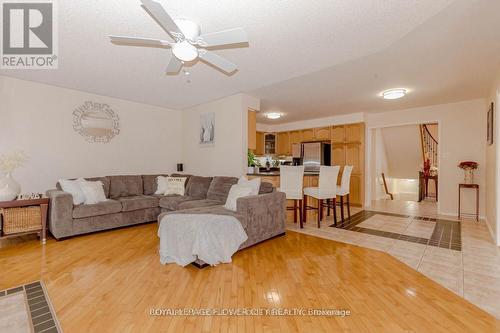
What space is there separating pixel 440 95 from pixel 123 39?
5451 millimetres

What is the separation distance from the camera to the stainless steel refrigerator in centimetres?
652

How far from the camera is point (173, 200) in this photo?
4.21 meters

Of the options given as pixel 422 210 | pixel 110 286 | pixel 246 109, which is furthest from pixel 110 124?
pixel 422 210

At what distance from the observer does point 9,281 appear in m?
2.25

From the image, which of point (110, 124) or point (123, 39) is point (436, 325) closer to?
point (123, 39)

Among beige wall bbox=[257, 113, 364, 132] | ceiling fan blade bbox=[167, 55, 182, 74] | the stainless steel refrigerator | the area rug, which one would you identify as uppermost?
beige wall bbox=[257, 113, 364, 132]

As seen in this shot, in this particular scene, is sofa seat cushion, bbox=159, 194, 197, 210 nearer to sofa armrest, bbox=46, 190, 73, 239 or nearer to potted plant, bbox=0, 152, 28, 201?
sofa armrest, bbox=46, 190, 73, 239

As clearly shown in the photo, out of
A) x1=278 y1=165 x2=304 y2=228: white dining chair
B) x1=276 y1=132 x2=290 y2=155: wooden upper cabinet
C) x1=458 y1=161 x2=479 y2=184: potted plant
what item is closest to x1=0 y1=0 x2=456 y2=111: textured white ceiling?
x1=278 y1=165 x2=304 y2=228: white dining chair

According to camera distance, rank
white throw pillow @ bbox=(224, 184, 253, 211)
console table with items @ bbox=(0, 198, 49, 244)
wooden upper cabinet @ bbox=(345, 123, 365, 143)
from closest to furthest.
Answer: console table with items @ bbox=(0, 198, 49, 244) < white throw pillow @ bbox=(224, 184, 253, 211) < wooden upper cabinet @ bbox=(345, 123, 365, 143)

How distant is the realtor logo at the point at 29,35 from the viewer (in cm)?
212

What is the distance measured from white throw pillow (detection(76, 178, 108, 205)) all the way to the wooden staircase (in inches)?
341

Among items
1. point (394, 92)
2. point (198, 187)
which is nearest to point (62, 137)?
point (198, 187)

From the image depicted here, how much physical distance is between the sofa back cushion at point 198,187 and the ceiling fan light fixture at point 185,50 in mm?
2683

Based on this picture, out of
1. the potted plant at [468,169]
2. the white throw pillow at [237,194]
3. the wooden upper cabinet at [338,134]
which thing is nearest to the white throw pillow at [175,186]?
the white throw pillow at [237,194]
